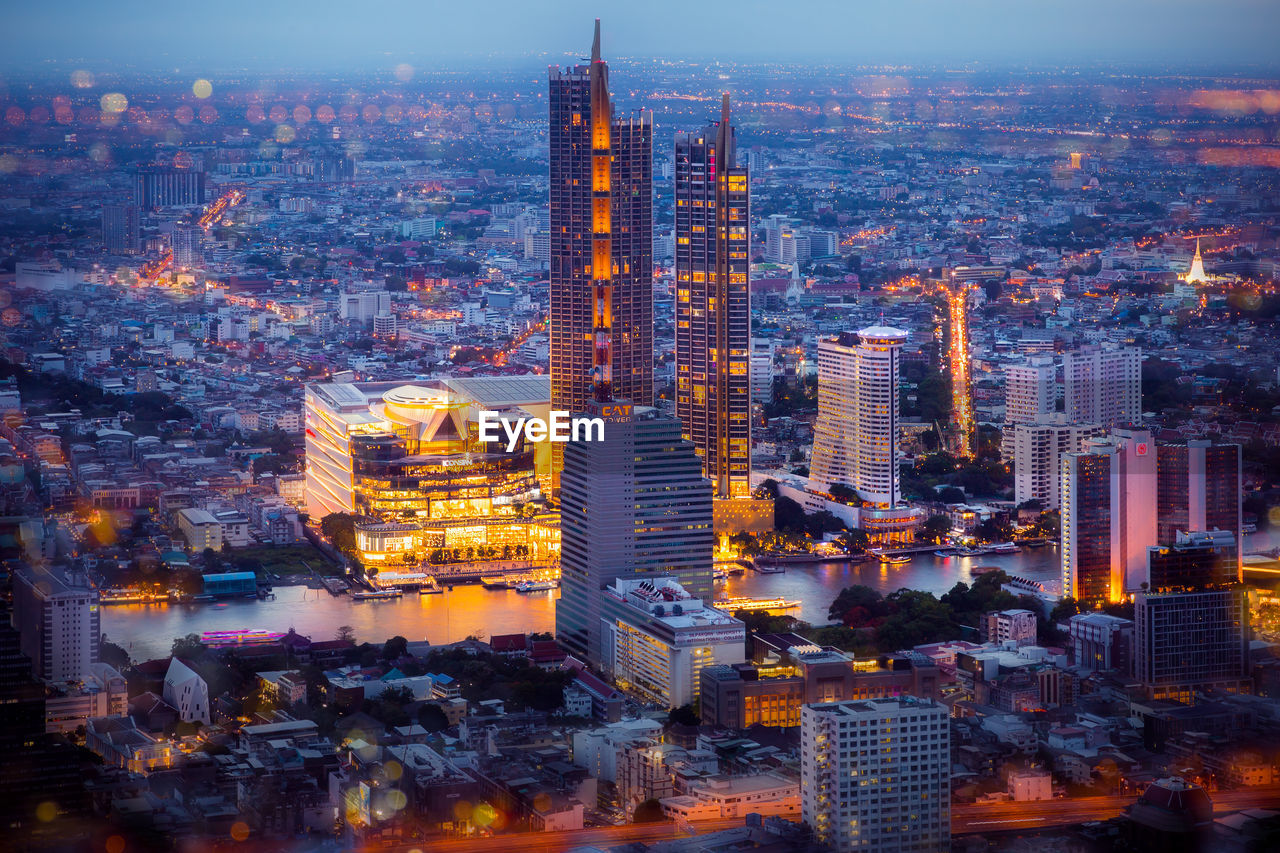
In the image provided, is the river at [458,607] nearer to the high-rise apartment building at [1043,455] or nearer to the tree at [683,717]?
the high-rise apartment building at [1043,455]

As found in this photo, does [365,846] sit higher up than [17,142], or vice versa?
[17,142]

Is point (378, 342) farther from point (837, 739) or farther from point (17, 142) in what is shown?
point (837, 739)

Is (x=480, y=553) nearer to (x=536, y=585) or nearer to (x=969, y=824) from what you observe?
(x=536, y=585)

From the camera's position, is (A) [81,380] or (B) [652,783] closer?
(B) [652,783]

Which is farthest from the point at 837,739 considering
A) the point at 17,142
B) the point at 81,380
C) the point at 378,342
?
the point at 378,342

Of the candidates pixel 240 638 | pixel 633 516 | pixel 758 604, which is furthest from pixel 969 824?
pixel 240 638

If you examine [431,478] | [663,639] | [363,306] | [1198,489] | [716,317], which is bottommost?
[663,639]
